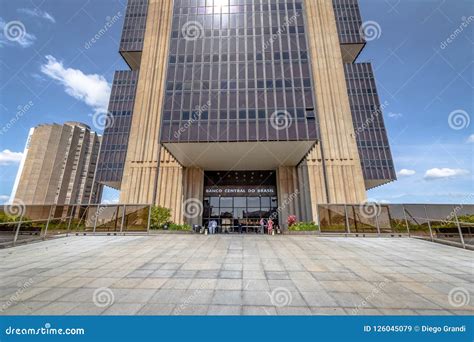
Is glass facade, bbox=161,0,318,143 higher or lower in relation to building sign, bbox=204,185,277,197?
higher

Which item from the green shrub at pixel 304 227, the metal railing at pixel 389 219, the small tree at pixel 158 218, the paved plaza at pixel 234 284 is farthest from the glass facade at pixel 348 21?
the paved plaza at pixel 234 284

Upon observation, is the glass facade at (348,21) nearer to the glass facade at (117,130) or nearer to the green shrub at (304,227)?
the green shrub at (304,227)

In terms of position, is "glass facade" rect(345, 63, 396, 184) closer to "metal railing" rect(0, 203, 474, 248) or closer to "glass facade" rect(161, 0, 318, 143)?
"glass facade" rect(161, 0, 318, 143)

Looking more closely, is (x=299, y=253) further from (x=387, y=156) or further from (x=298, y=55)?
(x=387, y=156)

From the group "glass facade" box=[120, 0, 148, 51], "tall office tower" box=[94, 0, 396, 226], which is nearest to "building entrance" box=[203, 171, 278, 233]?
"tall office tower" box=[94, 0, 396, 226]

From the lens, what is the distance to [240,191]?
27891 mm

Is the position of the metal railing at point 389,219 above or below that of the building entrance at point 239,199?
below

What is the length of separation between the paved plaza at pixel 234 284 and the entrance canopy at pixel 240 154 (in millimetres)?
14660

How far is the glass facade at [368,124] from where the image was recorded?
38.6m

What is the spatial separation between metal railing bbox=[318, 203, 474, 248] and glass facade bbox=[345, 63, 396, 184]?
26.3 meters

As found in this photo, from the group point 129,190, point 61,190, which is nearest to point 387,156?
point 129,190

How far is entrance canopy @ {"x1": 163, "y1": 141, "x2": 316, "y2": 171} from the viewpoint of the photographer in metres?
21.0
